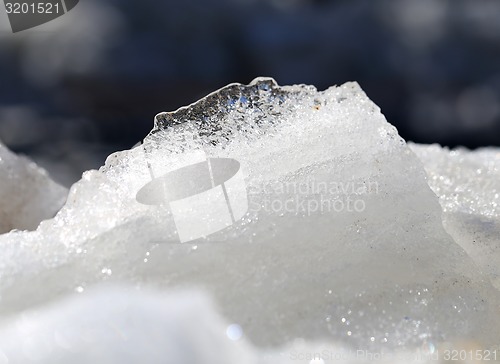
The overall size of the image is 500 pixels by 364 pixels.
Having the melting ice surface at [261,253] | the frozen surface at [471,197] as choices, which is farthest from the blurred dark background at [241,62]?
the melting ice surface at [261,253]

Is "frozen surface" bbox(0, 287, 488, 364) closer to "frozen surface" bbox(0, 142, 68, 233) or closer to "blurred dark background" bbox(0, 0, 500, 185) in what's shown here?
"frozen surface" bbox(0, 142, 68, 233)

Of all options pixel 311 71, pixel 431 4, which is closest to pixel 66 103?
pixel 311 71

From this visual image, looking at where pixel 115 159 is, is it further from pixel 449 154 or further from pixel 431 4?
pixel 431 4

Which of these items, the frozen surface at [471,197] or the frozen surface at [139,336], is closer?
the frozen surface at [139,336]

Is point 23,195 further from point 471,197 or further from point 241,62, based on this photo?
point 241,62

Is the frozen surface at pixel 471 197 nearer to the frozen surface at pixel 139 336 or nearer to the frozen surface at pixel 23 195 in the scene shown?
the frozen surface at pixel 139 336

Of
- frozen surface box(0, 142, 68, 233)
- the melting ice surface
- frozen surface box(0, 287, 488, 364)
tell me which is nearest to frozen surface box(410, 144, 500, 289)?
the melting ice surface

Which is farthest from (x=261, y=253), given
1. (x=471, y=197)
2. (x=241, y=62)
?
(x=241, y=62)
